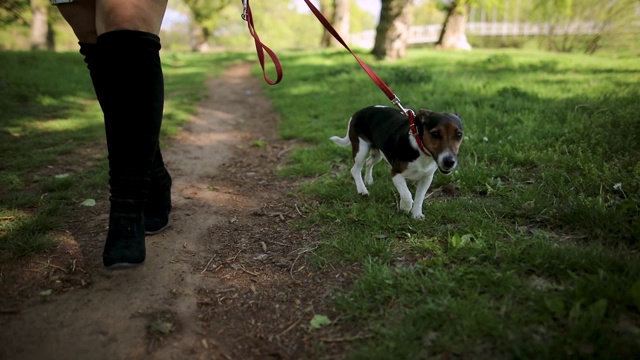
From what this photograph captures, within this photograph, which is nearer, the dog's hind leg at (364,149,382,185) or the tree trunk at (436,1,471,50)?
the dog's hind leg at (364,149,382,185)

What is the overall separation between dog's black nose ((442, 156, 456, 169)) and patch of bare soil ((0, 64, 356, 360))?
1.08 metres

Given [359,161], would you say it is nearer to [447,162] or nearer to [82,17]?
[447,162]

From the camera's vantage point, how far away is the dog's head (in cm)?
291

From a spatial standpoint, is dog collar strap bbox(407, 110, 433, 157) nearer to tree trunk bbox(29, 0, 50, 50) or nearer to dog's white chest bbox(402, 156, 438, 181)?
dog's white chest bbox(402, 156, 438, 181)

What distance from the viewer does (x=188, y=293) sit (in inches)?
93.8

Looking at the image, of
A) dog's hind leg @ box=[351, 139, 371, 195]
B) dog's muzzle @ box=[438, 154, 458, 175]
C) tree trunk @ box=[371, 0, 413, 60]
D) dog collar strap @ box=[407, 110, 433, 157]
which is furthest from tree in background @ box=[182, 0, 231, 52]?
dog's muzzle @ box=[438, 154, 458, 175]

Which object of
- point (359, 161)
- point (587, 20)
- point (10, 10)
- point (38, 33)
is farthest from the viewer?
point (587, 20)

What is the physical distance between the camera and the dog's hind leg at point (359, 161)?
12.7 ft

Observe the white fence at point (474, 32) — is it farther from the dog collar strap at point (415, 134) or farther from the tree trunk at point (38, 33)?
the dog collar strap at point (415, 134)

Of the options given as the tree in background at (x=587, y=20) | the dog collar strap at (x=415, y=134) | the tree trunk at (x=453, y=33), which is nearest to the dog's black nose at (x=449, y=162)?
the dog collar strap at (x=415, y=134)

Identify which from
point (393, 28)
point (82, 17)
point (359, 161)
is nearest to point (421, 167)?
point (359, 161)

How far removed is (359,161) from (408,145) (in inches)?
29.5

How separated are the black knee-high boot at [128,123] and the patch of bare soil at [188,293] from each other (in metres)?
0.24

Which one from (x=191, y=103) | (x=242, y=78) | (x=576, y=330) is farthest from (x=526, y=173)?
(x=242, y=78)
